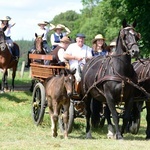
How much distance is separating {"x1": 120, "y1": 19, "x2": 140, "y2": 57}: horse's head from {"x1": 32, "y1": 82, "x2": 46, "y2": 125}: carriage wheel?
3.08m

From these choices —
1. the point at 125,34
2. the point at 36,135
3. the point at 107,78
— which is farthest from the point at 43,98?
the point at 125,34

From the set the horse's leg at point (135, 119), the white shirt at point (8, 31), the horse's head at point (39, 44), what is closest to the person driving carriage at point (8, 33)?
the white shirt at point (8, 31)

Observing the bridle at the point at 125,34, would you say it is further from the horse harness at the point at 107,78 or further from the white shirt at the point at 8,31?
the white shirt at the point at 8,31

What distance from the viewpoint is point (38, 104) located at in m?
13.1

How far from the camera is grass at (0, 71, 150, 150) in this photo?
30.6 feet

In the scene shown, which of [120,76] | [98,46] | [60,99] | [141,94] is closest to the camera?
[120,76]

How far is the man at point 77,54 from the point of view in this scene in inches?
464

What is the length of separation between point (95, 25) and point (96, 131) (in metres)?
50.9

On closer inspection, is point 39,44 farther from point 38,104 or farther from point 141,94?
point 141,94

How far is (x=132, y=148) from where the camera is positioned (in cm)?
915

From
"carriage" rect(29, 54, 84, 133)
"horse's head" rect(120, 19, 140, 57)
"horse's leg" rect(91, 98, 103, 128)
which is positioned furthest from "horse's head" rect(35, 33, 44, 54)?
"horse's head" rect(120, 19, 140, 57)

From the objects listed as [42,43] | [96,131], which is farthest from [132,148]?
[42,43]

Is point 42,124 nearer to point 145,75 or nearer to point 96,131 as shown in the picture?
point 96,131

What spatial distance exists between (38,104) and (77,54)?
2.03 meters
